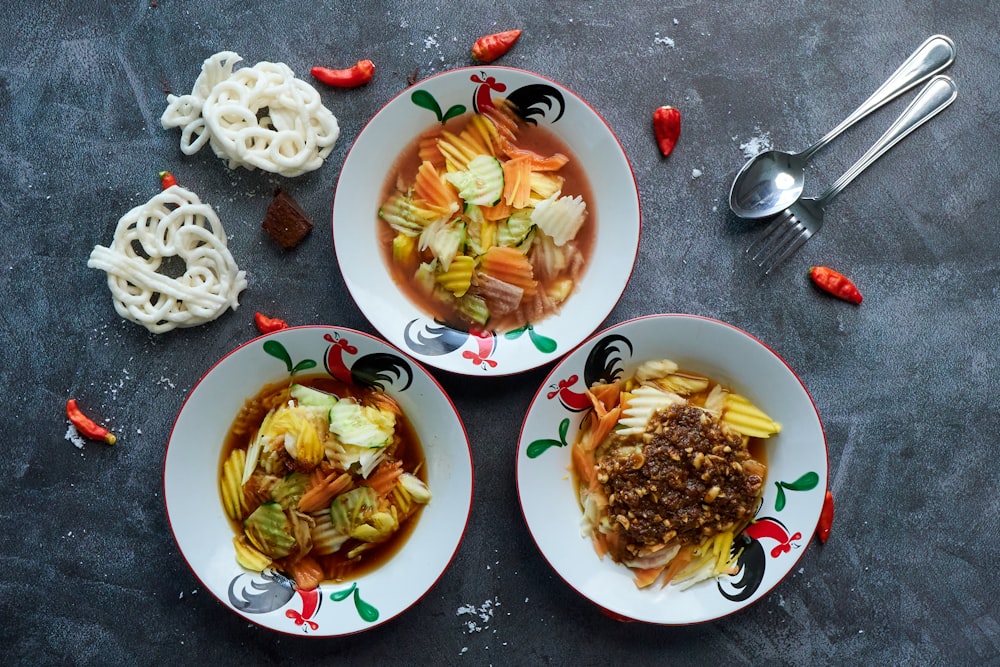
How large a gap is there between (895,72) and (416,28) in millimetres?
1856

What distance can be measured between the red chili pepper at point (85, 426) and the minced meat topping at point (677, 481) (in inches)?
72.4

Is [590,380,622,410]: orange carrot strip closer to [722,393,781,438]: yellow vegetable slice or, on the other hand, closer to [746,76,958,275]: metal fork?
[722,393,781,438]: yellow vegetable slice

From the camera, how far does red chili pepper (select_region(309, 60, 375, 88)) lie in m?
2.83

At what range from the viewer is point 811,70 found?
2.91m

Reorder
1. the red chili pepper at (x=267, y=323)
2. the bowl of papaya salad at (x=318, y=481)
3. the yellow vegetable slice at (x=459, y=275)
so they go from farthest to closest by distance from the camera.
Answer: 1. the red chili pepper at (x=267, y=323)
2. the yellow vegetable slice at (x=459, y=275)
3. the bowl of papaya salad at (x=318, y=481)

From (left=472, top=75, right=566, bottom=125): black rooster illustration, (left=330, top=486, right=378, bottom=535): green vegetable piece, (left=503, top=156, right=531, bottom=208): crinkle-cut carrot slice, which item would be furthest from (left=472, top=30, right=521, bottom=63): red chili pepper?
(left=330, top=486, right=378, bottom=535): green vegetable piece

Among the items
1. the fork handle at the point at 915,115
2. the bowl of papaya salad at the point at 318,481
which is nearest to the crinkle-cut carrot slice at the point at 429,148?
the bowl of papaya salad at the point at 318,481

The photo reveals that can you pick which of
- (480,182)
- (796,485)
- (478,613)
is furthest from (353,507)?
(796,485)

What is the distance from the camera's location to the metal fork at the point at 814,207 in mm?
2855

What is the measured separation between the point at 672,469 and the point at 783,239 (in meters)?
0.99

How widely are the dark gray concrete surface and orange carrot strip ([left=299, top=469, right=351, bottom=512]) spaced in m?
0.53

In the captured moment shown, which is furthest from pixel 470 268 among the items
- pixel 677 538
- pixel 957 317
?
pixel 957 317

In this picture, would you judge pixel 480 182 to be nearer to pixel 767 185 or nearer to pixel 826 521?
pixel 767 185

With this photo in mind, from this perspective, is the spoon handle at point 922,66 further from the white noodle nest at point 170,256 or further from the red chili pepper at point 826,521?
the white noodle nest at point 170,256
